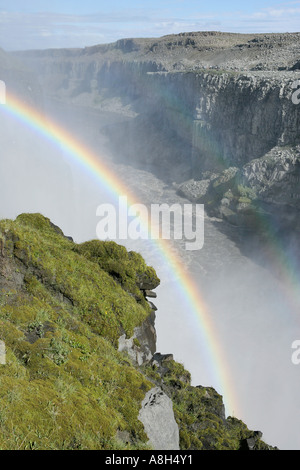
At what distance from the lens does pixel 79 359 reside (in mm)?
12023

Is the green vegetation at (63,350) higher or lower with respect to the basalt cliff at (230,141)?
lower

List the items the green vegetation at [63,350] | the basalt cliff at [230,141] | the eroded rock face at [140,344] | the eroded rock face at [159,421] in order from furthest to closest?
the basalt cliff at [230,141], the eroded rock face at [140,344], the eroded rock face at [159,421], the green vegetation at [63,350]

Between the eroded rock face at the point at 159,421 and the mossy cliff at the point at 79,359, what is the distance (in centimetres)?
24

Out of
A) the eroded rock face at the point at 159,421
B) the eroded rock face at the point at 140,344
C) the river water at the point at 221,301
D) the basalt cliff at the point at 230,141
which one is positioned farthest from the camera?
the basalt cliff at the point at 230,141

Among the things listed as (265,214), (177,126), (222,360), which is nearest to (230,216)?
(265,214)

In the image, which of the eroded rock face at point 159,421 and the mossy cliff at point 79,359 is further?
the eroded rock face at point 159,421

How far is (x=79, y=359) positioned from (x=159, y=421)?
273cm

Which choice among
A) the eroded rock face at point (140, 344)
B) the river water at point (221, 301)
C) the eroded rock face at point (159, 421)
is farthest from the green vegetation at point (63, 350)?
the river water at point (221, 301)


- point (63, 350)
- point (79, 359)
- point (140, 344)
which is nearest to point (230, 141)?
point (140, 344)

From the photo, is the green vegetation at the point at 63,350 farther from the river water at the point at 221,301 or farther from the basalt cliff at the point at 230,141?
the basalt cliff at the point at 230,141

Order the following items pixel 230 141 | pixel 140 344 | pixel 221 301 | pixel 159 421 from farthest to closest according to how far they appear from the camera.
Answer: pixel 230 141 < pixel 221 301 < pixel 140 344 < pixel 159 421

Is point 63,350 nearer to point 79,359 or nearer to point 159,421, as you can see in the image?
point 79,359

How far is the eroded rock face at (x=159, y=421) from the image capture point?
1114 cm

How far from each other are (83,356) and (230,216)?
74772 millimetres
